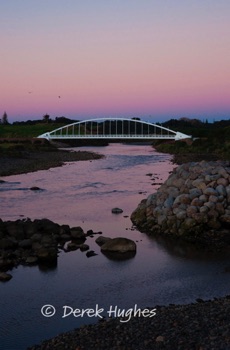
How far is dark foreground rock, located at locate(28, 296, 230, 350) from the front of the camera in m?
7.96

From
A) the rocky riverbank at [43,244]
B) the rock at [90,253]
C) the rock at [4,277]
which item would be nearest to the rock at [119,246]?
the rocky riverbank at [43,244]

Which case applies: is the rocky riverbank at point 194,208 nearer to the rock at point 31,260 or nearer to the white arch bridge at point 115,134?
the rock at point 31,260

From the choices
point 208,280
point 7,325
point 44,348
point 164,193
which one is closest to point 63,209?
point 164,193

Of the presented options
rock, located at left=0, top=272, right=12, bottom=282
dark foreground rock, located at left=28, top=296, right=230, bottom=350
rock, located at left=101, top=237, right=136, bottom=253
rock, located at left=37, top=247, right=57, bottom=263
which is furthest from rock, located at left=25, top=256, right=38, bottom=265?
dark foreground rock, located at left=28, top=296, right=230, bottom=350

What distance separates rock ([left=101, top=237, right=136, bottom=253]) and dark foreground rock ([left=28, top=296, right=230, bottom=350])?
599 cm

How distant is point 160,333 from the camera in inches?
337

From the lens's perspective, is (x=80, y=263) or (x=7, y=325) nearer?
(x=7, y=325)

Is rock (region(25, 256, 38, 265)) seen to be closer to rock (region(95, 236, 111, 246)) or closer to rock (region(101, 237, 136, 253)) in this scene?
rock (region(101, 237, 136, 253))

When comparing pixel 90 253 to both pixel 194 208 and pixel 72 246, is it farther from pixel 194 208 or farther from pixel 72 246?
pixel 194 208

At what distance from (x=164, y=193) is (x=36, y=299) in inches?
401

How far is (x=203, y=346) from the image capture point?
25.1 ft

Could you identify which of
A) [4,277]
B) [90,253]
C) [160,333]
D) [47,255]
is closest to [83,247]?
[90,253]

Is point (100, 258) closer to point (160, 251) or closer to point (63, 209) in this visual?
point (160, 251)

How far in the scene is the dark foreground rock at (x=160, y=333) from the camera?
7.96 m
